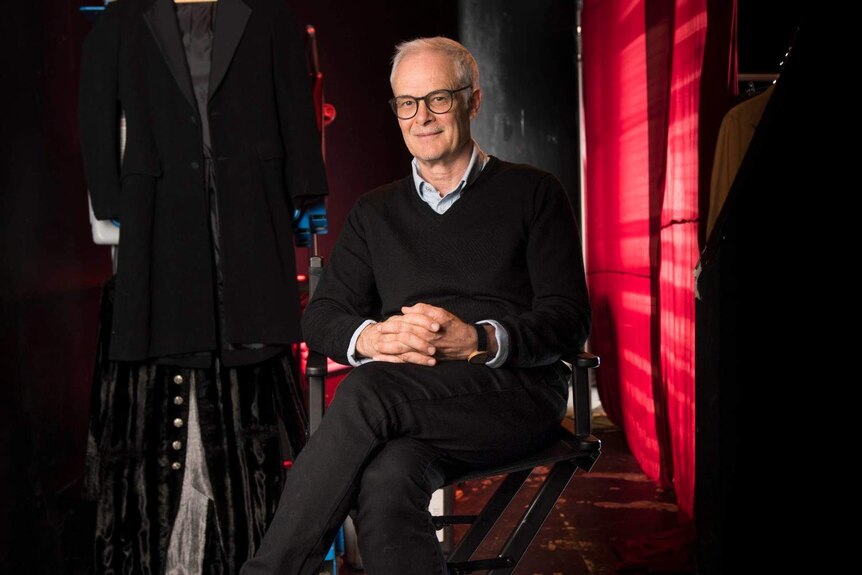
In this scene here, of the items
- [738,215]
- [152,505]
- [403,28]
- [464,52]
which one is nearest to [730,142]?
[464,52]

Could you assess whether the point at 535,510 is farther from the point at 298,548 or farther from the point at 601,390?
the point at 601,390

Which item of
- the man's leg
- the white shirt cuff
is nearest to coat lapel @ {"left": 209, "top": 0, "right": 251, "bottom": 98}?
the white shirt cuff

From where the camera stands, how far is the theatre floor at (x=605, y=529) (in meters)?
2.42

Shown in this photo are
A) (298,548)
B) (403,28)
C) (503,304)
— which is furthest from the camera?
(403,28)

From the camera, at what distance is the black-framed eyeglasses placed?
1871mm

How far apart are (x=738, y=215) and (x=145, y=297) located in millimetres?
1497

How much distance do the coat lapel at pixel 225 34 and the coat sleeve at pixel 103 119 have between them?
0.26m

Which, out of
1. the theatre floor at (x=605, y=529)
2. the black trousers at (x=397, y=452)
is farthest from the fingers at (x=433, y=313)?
the theatre floor at (x=605, y=529)

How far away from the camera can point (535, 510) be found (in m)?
1.68

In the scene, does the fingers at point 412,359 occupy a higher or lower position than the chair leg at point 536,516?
higher

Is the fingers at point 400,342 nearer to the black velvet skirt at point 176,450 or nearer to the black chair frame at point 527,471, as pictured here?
the black chair frame at point 527,471

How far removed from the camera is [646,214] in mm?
3299

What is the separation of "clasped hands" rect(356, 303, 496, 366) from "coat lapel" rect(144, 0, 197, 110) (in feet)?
3.07

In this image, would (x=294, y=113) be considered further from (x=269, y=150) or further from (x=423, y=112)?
(x=423, y=112)
